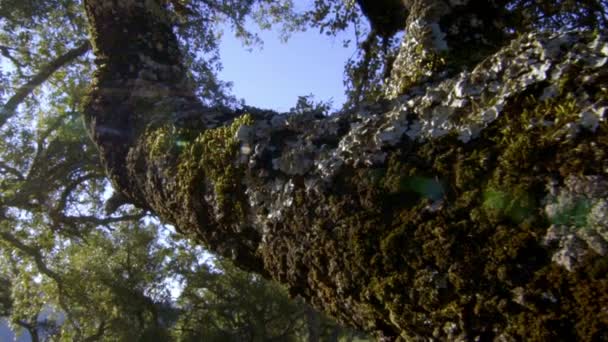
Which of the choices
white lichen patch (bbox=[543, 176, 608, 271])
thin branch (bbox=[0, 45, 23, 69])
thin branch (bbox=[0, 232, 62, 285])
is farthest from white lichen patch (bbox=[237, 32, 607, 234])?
thin branch (bbox=[0, 232, 62, 285])

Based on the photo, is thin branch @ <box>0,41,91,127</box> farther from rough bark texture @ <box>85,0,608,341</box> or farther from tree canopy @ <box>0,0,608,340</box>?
rough bark texture @ <box>85,0,608,341</box>

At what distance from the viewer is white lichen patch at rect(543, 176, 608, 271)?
1.08 metres

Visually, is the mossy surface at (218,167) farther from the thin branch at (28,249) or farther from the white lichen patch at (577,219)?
the thin branch at (28,249)

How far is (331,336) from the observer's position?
3192 cm

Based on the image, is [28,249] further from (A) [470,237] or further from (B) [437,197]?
(A) [470,237]

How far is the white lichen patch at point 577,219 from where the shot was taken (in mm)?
1083

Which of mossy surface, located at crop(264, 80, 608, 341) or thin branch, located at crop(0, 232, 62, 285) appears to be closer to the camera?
mossy surface, located at crop(264, 80, 608, 341)

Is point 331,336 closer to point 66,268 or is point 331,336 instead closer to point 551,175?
point 66,268

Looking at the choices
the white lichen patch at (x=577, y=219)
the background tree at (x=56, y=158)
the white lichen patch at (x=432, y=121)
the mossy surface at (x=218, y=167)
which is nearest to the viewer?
the white lichen patch at (x=577, y=219)

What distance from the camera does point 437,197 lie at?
1.40 meters

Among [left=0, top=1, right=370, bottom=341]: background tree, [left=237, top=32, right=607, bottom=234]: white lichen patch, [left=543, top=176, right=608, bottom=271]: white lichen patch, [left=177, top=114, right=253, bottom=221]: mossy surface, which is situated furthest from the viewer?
[left=0, top=1, right=370, bottom=341]: background tree

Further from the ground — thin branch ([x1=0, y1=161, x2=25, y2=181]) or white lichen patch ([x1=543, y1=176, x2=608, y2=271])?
thin branch ([x1=0, y1=161, x2=25, y2=181])

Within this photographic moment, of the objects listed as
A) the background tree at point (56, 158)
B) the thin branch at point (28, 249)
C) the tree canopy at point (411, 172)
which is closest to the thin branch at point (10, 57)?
the background tree at point (56, 158)

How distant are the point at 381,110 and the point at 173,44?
167 cm
